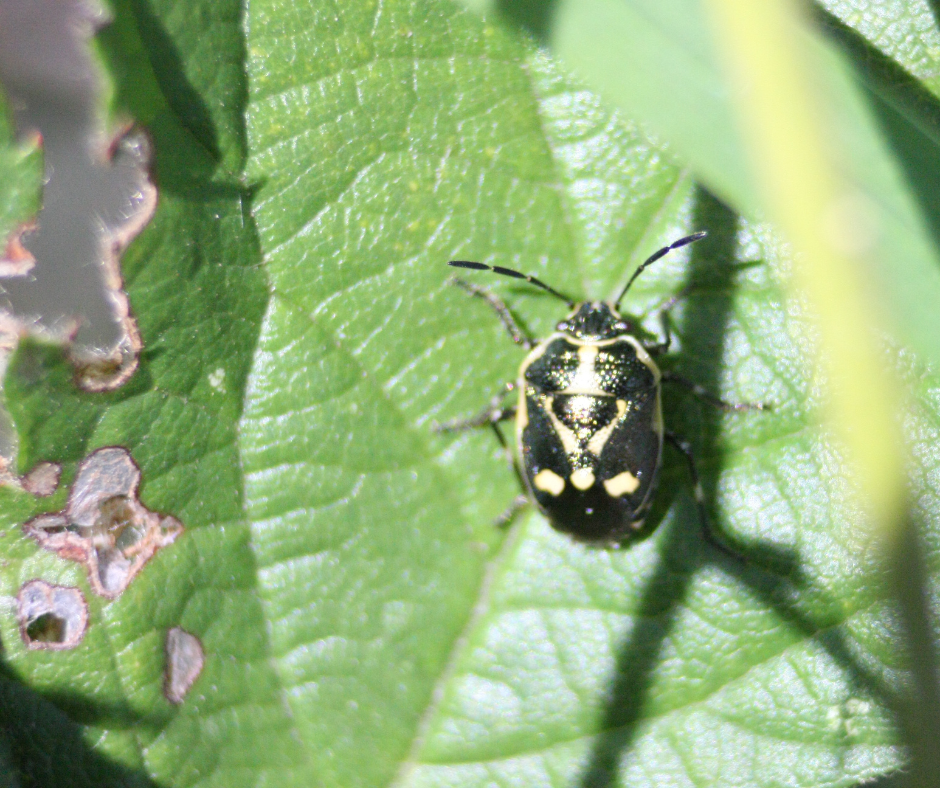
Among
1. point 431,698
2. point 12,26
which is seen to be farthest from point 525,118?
point 12,26

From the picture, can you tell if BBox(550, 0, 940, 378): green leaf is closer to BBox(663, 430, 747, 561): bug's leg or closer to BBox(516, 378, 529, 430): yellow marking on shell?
BBox(663, 430, 747, 561): bug's leg

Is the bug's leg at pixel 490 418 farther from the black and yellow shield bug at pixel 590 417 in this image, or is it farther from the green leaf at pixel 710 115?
the green leaf at pixel 710 115

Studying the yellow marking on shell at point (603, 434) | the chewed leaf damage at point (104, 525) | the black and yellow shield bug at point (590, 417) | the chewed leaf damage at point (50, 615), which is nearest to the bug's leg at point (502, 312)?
the black and yellow shield bug at point (590, 417)

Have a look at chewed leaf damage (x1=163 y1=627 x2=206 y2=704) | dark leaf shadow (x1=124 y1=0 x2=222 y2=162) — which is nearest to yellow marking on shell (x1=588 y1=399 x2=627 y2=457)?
chewed leaf damage (x1=163 y1=627 x2=206 y2=704)

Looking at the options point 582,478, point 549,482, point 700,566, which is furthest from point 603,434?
point 700,566

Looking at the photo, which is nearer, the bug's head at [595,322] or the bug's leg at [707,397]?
the bug's leg at [707,397]

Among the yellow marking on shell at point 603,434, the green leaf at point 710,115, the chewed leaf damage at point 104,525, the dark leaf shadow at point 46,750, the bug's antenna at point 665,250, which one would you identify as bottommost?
the dark leaf shadow at point 46,750

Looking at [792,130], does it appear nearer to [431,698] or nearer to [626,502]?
[626,502]
